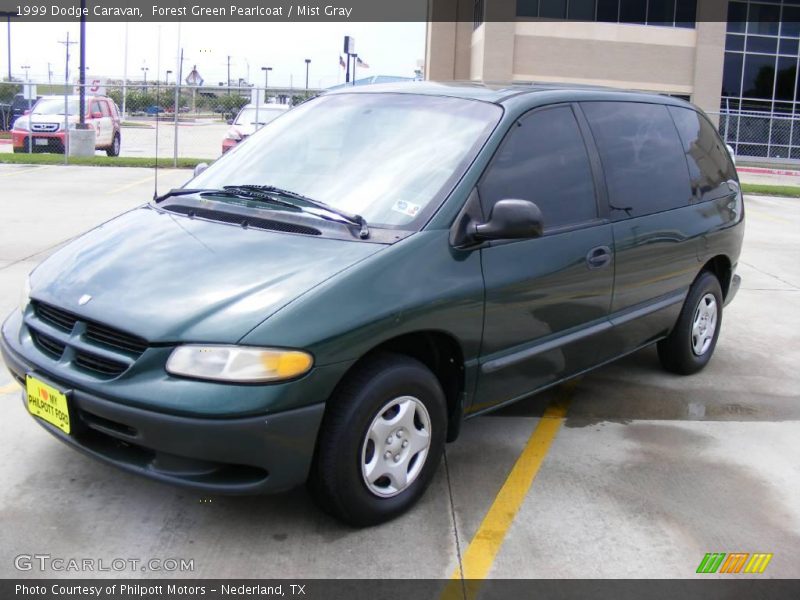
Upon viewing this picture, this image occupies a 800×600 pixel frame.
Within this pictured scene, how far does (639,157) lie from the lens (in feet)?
16.3

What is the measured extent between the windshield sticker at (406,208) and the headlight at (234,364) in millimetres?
964

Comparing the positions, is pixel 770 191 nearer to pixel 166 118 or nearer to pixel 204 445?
pixel 166 118

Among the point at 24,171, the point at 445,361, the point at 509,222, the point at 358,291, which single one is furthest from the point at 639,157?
the point at 24,171

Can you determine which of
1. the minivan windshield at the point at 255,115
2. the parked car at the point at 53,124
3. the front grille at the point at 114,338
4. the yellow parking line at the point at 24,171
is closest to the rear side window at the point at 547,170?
the front grille at the point at 114,338

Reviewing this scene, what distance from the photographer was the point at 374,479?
3.43 meters

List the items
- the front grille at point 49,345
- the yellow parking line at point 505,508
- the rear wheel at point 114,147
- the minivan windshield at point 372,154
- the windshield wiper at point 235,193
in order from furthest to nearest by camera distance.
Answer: the rear wheel at point 114,147, the windshield wiper at point 235,193, the minivan windshield at point 372,154, the front grille at point 49,345, the yellow parking line at point 505,508

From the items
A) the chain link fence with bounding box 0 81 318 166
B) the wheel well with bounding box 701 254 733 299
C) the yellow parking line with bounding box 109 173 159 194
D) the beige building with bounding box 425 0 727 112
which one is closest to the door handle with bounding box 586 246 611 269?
the wheel well with bounding box 701 254 733 299

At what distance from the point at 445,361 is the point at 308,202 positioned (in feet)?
3.12

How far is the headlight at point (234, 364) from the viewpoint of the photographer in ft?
9.95

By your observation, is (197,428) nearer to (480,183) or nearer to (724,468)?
(480,183)

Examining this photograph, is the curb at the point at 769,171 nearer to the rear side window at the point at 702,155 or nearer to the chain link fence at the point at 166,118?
the chain link fence at the point at 166,118

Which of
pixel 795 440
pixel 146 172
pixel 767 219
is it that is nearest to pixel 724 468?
pixel 795 440

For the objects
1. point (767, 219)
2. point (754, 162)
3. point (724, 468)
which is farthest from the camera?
point (754, 162)

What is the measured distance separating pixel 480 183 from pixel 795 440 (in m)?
2.41
